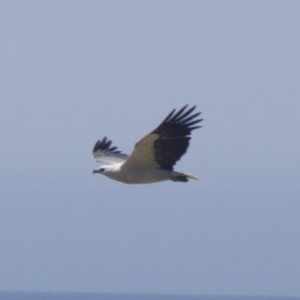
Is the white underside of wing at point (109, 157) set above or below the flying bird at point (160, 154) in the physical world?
above

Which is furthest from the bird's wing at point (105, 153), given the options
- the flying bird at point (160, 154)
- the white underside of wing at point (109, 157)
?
the flying bird at point (160, 154)

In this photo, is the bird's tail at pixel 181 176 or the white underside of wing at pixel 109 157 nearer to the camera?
the bird's tail at pixel 181 176

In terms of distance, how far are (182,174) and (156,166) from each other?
23.6 inches

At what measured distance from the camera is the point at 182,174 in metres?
23.9

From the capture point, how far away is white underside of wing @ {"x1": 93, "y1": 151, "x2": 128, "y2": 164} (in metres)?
28.5

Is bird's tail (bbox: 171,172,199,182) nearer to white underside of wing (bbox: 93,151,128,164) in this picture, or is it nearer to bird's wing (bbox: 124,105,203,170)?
bird's wing (bbox: 124,105,203,170)

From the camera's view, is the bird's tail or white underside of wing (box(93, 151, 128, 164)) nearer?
the bird's tail

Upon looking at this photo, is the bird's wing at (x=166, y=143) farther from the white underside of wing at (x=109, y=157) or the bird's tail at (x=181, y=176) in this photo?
the white underside of wing at (x=109, y=157)

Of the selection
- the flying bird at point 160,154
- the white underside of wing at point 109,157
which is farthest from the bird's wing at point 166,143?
the white underside of wing at point 109,157

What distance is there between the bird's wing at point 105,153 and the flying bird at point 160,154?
4058 millimetres

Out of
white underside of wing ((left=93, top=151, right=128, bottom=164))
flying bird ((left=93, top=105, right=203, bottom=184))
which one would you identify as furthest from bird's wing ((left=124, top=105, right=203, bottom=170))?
white underside of wing ((left=93, top=151, right=128, bottom=164))

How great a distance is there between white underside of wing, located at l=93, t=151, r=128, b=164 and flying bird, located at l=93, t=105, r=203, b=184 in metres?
3.63

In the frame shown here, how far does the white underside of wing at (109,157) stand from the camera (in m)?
28.5

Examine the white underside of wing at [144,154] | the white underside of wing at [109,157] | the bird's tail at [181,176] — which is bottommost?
the bird's tail at [181,176]
